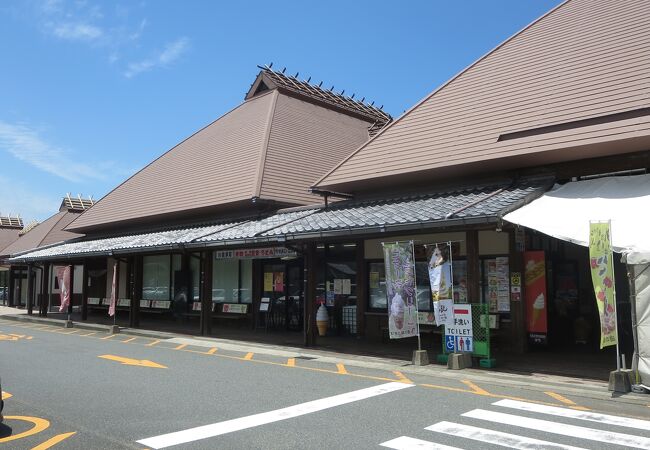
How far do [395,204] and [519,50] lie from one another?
19.0 feet

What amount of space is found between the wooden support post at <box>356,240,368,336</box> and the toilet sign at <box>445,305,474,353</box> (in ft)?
15.8

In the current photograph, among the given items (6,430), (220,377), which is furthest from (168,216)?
(6,430)

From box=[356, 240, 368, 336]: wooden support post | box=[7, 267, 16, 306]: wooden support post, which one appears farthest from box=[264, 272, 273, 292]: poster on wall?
box=[7, 267, 16, 306]: wooden support post

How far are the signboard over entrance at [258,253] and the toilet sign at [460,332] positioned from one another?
5646 millimetres

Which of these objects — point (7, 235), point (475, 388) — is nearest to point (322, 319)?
point (475, 388)

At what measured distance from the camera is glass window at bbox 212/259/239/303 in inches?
770

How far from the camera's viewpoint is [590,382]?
8836 mm

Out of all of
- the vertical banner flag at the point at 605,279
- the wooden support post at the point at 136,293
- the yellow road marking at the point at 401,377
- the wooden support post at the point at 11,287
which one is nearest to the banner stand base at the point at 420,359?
the yellow road marking at the point at 401,377

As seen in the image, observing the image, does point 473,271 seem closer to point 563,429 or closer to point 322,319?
point 563,429

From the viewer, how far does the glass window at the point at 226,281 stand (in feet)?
64.1

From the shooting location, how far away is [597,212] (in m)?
9.41

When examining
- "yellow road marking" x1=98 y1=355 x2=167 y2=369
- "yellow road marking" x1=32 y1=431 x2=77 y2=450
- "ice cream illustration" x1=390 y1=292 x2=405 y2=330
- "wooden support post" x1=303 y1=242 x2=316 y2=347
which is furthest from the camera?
"wooden support post" x1=303 y1=242 x2=316 y2=347

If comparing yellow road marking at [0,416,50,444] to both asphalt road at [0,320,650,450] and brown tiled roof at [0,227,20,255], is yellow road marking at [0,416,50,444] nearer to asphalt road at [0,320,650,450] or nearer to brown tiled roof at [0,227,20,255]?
asphalt road at [0,320,650,450]

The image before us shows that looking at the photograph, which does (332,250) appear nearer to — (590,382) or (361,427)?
(590,382)
